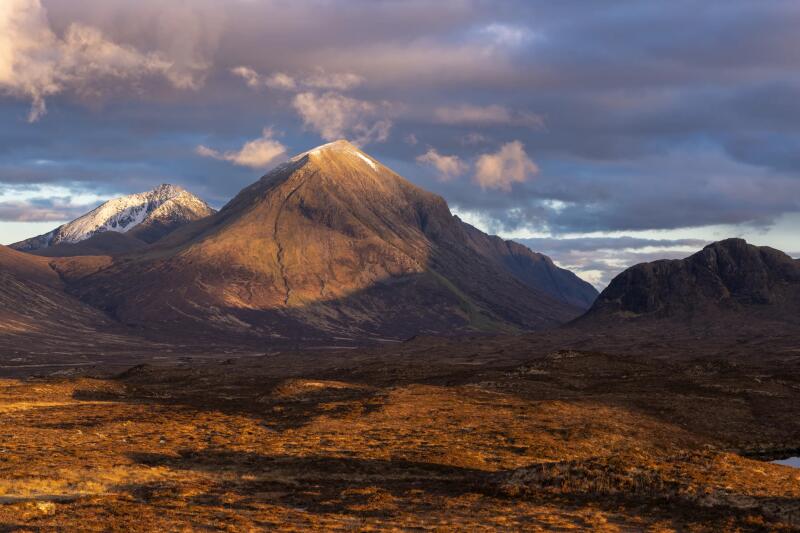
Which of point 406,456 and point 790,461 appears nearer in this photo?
point 406,456

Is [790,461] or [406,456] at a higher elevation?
[406,456]

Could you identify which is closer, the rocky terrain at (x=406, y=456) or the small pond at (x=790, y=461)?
the rocky terrain at (x=406, y=456)

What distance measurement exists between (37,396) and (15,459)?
48529mm

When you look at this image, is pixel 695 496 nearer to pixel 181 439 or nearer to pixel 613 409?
pixel 181 439

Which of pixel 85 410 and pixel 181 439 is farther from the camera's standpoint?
pixel 85 410

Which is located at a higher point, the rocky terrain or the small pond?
the rocky terrain

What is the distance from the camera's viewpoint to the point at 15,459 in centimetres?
5400

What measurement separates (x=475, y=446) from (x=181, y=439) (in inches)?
907

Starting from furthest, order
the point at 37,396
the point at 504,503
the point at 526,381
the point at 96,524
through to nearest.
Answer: the point at 526,381, the point at 37,396, the point at 504,503, the point at 96,524

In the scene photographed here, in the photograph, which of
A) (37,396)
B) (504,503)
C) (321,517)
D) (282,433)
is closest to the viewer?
(321,517)

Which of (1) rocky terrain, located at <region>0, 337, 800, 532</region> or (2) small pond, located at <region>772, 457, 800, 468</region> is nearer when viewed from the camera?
(1) rocky terrain, located at <region>0, 337, 800, 532</region>

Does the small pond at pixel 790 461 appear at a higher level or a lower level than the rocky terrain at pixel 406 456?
lower

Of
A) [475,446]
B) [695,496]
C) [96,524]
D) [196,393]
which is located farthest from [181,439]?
[196,393]

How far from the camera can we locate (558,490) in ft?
145
